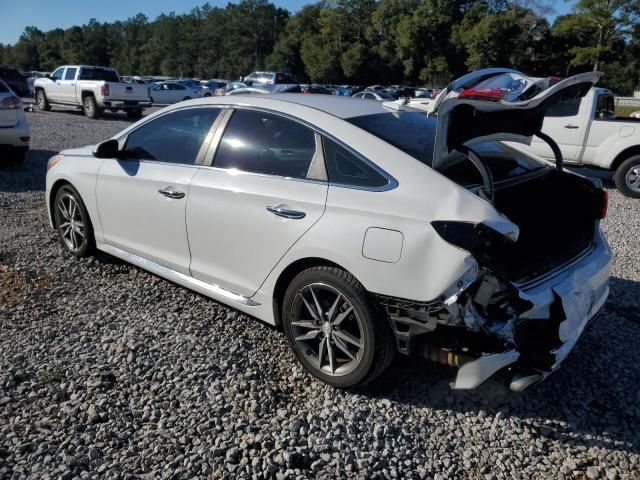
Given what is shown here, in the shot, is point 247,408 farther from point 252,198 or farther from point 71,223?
point 71,223

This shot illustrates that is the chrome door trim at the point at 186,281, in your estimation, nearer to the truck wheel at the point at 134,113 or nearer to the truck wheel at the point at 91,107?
the truck wheel at the point at 134,113

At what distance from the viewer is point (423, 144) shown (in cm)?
300

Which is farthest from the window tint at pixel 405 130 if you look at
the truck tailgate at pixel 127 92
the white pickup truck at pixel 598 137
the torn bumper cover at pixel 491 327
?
the truck tailgate at pixel 127 92

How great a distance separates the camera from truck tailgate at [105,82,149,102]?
1873 centimetres

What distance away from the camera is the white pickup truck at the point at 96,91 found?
61.8 ft

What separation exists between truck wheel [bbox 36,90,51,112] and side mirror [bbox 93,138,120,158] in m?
20.1

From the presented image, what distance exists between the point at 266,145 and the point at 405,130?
2.89 ft

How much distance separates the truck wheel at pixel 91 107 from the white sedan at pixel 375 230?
17160 mm

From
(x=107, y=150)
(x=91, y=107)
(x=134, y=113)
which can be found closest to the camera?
(x=107, y=150)

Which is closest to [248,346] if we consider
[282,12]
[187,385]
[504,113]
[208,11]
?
[187,385]

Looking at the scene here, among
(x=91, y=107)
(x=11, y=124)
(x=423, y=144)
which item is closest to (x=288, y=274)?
(x=423, y=144)

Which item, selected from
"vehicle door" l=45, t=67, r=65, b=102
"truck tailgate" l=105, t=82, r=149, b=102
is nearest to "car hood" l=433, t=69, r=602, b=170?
"truck tailgate" l=105, t=82, r=149, b=102

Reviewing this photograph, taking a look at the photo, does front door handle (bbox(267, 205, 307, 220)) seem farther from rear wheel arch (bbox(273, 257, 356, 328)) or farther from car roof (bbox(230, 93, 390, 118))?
car roof (bbox(230, 93, 390, 118))

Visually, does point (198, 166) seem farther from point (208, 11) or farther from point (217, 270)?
point (208, 11)
